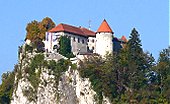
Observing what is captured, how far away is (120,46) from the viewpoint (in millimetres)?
100625

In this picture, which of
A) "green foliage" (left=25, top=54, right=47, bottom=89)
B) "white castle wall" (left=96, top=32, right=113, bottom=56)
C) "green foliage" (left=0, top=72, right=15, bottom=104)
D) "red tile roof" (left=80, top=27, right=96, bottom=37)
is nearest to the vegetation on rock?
"white castle wall" (left=96, top=32, right=113, bottom=56)

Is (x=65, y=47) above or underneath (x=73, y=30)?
underneath

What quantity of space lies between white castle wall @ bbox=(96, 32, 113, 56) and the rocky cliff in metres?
5.96

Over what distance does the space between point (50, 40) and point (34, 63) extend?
578cm

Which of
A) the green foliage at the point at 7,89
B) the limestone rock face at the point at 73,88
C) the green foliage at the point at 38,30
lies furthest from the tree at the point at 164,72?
the green foliage at the point at 7,89

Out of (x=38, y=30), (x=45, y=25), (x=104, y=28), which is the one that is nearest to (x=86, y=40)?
(x=104, y=28)

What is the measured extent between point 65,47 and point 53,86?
264 inches

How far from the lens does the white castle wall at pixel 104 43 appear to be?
317 ft

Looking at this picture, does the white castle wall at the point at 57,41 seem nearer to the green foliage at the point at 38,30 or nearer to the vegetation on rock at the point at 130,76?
the green foliage at the point at 38,30

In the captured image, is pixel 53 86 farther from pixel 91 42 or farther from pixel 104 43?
pixel 91 42

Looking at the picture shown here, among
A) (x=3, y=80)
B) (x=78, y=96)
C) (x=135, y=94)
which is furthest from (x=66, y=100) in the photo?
(x=3, y=80)

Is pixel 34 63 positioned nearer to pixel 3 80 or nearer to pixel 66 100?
pixel 66 100

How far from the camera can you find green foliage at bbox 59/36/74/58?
95812 mm

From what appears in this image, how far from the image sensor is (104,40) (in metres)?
97.4
